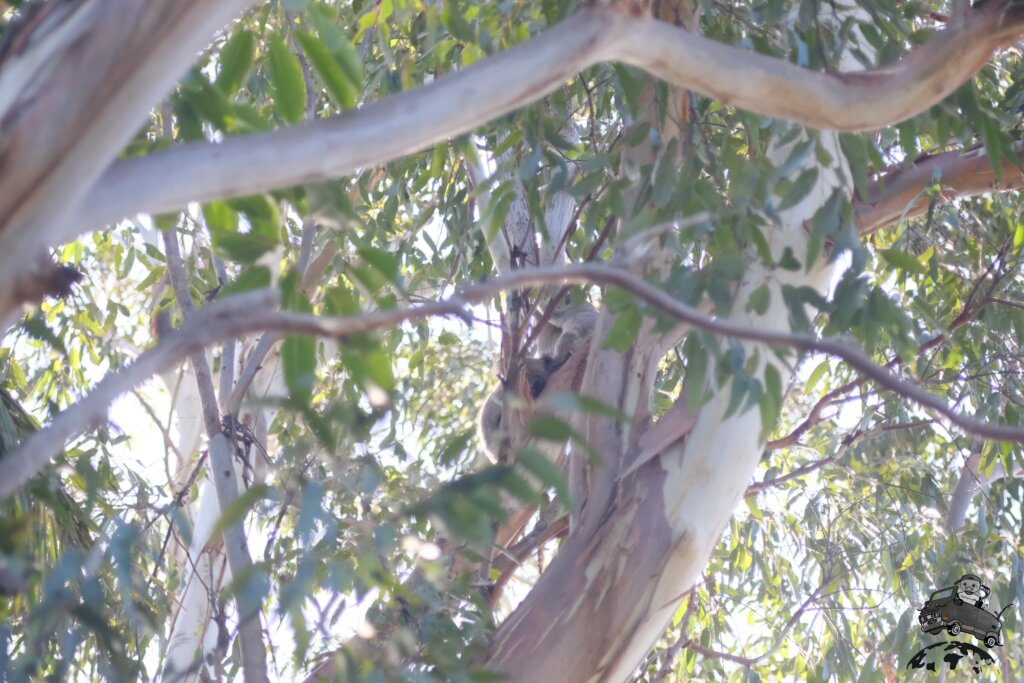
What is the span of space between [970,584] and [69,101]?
368cm

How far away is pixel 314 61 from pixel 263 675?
1.24 meters

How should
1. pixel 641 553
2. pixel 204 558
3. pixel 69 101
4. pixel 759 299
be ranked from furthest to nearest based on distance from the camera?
pixel 204 558 < pixel 641 553 < pixel 759 299 < pixel 69 101

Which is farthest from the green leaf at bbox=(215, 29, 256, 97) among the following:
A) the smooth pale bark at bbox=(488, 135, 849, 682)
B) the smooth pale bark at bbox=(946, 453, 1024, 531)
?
the smooth pale bark at bbox=(946, 453, 1024, 531)

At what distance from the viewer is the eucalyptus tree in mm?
940

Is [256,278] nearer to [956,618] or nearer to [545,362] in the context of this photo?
[545,362]

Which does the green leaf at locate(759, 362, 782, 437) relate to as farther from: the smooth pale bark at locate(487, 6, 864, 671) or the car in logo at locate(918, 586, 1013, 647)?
the car in logo at locate(918, 586, 1013, 647)

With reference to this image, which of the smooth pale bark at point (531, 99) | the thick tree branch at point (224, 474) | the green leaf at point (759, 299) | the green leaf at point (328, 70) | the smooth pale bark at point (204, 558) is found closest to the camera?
the smooth pale bark at point (531, 99)

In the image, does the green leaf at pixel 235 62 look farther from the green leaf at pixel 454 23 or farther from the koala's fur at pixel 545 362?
the koala's fur at pixel 545 362

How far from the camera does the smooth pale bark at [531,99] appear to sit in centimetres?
92

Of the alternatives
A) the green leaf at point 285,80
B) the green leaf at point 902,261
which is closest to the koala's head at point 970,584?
the green leaf at point 902,261

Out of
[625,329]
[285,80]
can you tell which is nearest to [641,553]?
[625,329]

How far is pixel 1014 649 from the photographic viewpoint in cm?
493

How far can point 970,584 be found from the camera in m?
3.81

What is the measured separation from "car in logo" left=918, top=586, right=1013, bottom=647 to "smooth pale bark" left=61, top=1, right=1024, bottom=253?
268cm
